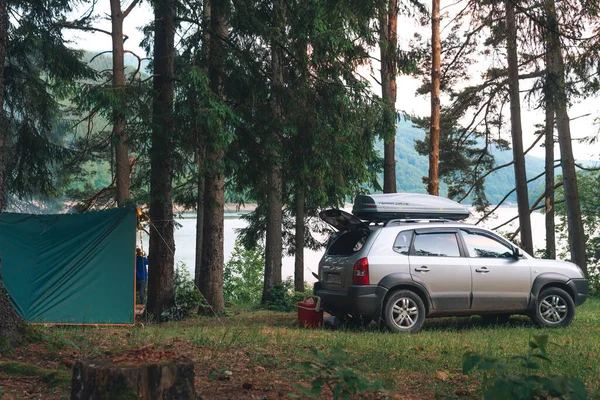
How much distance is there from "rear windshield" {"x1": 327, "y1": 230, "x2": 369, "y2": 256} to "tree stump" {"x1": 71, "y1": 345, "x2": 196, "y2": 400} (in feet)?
20.5

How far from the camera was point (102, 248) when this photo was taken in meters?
12.2

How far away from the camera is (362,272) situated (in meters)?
9.98

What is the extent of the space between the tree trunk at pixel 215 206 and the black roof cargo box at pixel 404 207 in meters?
3.01

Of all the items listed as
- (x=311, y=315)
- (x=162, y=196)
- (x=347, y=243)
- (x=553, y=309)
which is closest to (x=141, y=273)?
(x=162, y=196)

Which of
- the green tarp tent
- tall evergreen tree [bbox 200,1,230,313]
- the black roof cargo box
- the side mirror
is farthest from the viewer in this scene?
the green tarp tent

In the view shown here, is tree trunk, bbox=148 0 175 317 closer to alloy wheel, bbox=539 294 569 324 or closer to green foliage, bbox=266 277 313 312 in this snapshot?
green foliage, bbox=266 277 313 312

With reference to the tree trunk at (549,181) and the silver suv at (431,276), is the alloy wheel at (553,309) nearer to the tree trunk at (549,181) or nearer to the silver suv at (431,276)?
the silver suv at (431,276)

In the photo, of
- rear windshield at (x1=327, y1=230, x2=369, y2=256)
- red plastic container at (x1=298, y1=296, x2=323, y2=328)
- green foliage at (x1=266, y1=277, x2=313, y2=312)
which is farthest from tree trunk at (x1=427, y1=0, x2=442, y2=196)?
red plastic container at (x1=298, y1=296, x2=323, y2=328)

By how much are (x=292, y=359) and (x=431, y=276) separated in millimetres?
4340

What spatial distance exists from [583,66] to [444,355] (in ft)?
21.2

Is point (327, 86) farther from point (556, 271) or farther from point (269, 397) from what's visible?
point (269, 397)

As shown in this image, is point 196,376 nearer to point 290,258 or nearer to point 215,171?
point 215,171

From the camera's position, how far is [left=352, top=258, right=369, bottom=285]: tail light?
9.96 m

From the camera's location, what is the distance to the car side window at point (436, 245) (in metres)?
10.4
